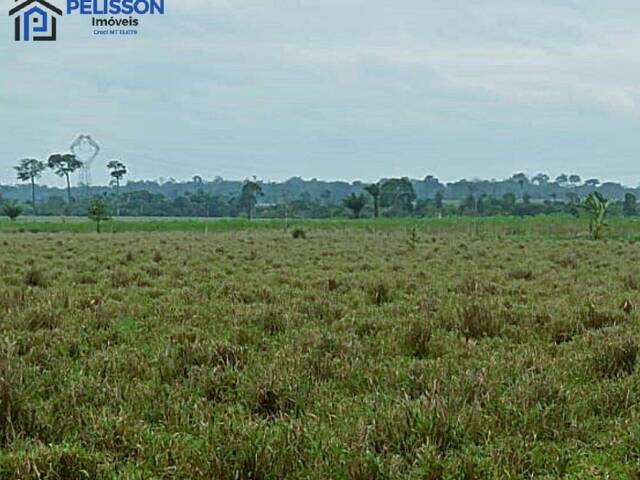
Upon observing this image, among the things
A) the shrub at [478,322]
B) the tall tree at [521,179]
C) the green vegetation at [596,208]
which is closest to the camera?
the shrub at [478,322]

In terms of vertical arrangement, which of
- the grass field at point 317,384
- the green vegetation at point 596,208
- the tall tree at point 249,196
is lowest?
the grass field at point 317,384

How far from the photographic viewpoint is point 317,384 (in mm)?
5566

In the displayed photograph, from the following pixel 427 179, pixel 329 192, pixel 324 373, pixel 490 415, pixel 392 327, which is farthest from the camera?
pixel 427 179

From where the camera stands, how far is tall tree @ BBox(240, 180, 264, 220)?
89325 millimetres

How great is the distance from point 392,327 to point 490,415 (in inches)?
133

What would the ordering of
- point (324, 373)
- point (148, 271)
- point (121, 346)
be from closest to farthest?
point (324, 373) < point (121, 346) < point (148, 271)

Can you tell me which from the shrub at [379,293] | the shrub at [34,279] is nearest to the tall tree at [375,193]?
the shrub at [34,279]

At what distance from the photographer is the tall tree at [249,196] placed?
89325mm

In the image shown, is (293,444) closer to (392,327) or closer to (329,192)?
(392,327)

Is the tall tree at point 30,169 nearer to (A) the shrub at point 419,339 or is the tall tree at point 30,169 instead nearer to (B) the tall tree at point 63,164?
(B) the tall tree at point 63,164

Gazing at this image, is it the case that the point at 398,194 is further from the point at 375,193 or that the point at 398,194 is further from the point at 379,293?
the point at 379,293

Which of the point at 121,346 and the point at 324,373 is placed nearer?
the point at 324,373

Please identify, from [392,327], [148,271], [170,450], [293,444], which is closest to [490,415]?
[293,444]

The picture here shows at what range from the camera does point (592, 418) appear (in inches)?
189
